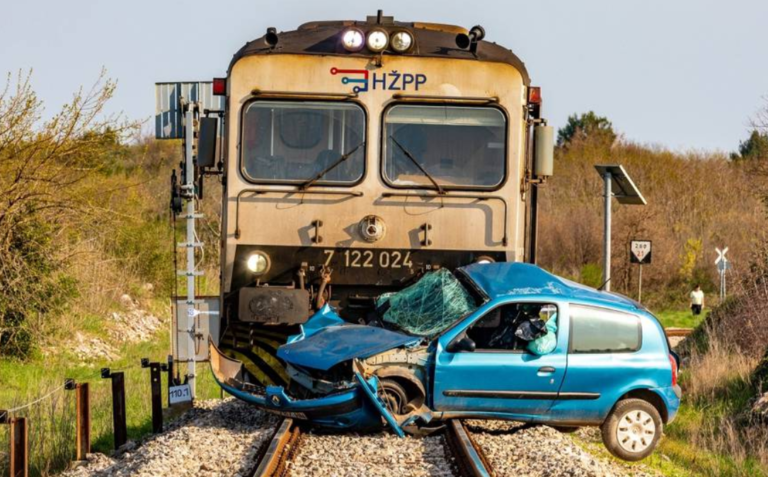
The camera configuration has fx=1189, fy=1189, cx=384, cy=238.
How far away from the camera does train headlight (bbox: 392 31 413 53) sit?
448 inches

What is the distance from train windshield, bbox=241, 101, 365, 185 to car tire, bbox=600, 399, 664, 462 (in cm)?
333

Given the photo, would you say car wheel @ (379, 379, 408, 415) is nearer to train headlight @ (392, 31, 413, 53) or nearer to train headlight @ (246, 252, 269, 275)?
train headlight @ (246, 252, 269, 275)

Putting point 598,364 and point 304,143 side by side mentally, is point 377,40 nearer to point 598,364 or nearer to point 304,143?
point 304,143

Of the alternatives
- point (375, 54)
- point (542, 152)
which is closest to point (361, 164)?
point (375, 54)

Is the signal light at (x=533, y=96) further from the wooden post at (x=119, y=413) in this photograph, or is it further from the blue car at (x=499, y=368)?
the wooden post at (x=119, y=413)

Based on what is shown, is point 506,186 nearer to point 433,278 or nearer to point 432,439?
point 433,278

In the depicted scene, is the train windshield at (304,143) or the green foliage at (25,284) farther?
the green foliage at (25,284)

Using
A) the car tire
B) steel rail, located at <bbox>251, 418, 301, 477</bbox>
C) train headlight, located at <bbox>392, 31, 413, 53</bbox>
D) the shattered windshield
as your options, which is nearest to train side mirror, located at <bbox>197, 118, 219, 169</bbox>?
train headlight, located at <bbox>392, 31, 413, 53</bbox>

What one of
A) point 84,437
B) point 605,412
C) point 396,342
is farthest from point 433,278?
point 84,437

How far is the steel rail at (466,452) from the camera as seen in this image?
26.1 feet

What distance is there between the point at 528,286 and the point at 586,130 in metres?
62.8

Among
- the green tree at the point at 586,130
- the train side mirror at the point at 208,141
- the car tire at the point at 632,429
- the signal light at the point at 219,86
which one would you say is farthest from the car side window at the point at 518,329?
the green tree at the point at 586,130

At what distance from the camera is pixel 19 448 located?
8977 mm

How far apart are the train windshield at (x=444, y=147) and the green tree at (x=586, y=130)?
5575cm
